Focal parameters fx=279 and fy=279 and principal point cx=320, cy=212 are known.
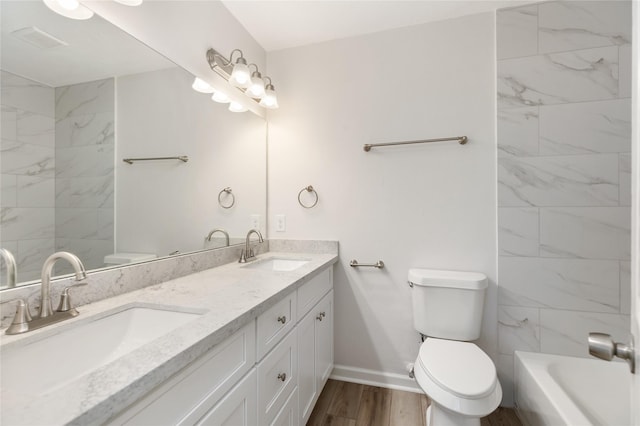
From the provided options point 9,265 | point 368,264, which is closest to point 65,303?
point 9,265

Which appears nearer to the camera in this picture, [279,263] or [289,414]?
[289,414]

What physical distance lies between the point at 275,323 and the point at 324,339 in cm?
72

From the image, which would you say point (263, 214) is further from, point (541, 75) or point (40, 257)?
point (541, 75)

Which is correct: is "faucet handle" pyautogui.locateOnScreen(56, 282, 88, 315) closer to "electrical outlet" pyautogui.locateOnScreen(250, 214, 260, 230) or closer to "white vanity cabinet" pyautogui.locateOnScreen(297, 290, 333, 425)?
"white vanity cabinet" pyautogui.locateOnScreen(297, 290, 333, 425)

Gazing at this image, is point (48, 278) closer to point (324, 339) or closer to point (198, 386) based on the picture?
point (198, 386)

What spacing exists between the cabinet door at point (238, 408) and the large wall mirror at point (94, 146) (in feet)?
2.21

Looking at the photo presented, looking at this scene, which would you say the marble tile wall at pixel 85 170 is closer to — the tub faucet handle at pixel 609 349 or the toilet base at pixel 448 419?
the tub faucet handle at pixel 609 349

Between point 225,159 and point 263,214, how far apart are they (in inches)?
18.9

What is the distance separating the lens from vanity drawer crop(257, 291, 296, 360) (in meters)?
0.99

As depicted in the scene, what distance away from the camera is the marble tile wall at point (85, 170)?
91 cm

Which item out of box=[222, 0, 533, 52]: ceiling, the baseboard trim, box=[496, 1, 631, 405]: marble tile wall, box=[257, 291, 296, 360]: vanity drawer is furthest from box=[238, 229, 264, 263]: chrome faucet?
box=[496, 1, 631, 405]: marble tile wall

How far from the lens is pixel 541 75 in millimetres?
1577

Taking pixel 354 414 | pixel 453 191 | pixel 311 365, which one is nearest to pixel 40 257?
pixel 311 365

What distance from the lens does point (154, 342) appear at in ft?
2.19
